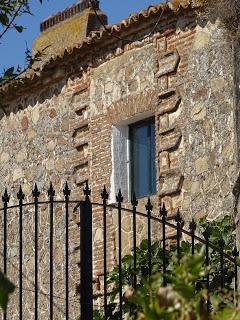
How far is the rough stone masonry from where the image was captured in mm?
10391

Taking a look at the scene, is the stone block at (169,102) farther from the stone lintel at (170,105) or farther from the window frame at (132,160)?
the window frame at (132,160)

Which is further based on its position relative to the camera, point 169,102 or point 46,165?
point 46,165

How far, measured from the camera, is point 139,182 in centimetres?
1160

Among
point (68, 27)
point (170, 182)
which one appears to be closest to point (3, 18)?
point (170, 182)

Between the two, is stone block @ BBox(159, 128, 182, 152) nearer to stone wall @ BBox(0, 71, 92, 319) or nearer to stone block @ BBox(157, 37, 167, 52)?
stone block @ BBox(157, 37, 167, 52)

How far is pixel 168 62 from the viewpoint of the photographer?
11.1m

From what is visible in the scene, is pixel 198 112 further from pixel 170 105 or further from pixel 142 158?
pixel 142 158

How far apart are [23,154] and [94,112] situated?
1.60 meters

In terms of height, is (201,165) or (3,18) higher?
(201,165)

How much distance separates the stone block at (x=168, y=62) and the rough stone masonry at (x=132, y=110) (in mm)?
11

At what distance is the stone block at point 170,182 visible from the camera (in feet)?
35.2

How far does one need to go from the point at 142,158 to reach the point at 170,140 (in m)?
0.74

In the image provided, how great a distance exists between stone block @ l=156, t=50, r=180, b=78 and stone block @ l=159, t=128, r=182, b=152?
0.66 metres

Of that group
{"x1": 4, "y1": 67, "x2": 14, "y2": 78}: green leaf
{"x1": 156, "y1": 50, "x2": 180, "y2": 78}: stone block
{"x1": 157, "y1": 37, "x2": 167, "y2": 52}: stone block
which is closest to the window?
{"x1": 156, "y1": 50, "x2": 180, "y2": 78}: stone block
